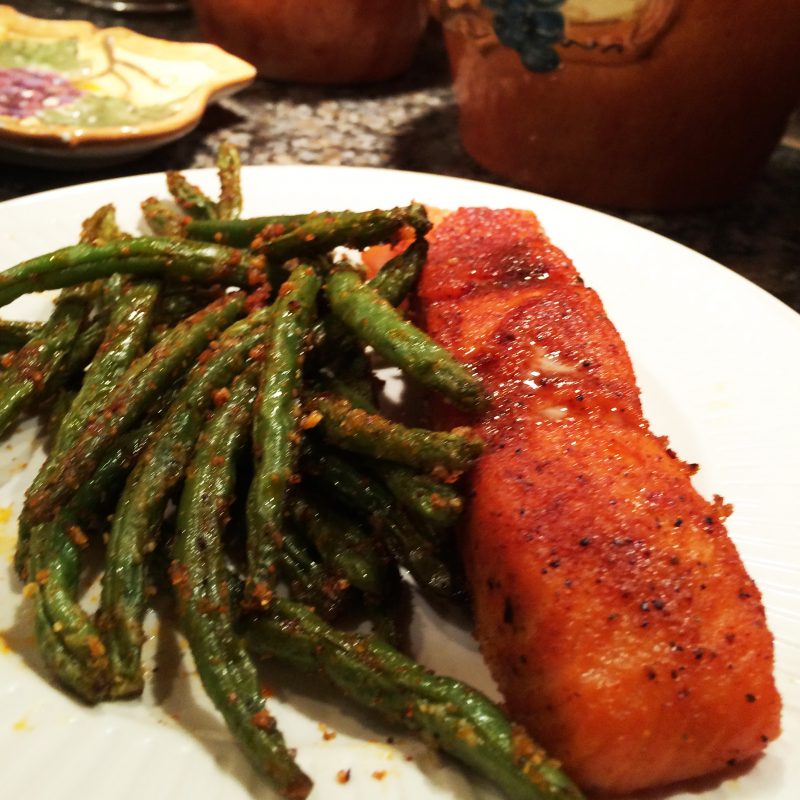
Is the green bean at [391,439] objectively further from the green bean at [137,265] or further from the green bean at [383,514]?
the green bean at [137,265]

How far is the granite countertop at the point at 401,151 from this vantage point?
3.21m

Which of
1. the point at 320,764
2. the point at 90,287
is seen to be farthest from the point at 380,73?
the point at 320,764

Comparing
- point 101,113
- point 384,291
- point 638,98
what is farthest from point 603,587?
point 101,113

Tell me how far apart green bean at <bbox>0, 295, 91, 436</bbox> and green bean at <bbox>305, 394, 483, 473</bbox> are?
2.35ft

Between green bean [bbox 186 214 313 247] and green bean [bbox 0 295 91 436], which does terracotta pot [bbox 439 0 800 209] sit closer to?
green bean [bbox 186 214 313 247]

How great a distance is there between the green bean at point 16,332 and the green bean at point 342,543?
0.94m

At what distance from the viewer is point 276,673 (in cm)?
158

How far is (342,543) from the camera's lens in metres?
1.70

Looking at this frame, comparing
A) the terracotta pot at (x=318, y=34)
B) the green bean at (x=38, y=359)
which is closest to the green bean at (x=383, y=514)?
the green bean at (x=38, y=359)

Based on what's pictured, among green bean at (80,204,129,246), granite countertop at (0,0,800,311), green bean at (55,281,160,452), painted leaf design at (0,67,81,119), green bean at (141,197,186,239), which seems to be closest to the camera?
green bean at (55,281,160,452)

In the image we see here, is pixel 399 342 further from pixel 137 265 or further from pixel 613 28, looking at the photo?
pixel 613 28

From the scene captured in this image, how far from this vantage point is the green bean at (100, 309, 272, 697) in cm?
149

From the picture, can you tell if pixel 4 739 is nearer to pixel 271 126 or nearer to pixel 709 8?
pixel 709 8

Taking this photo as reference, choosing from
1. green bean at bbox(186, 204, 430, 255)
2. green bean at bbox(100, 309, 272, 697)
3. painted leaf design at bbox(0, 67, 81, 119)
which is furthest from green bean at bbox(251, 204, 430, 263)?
painted leaf design at bbox(0, 67, 81, 119)
